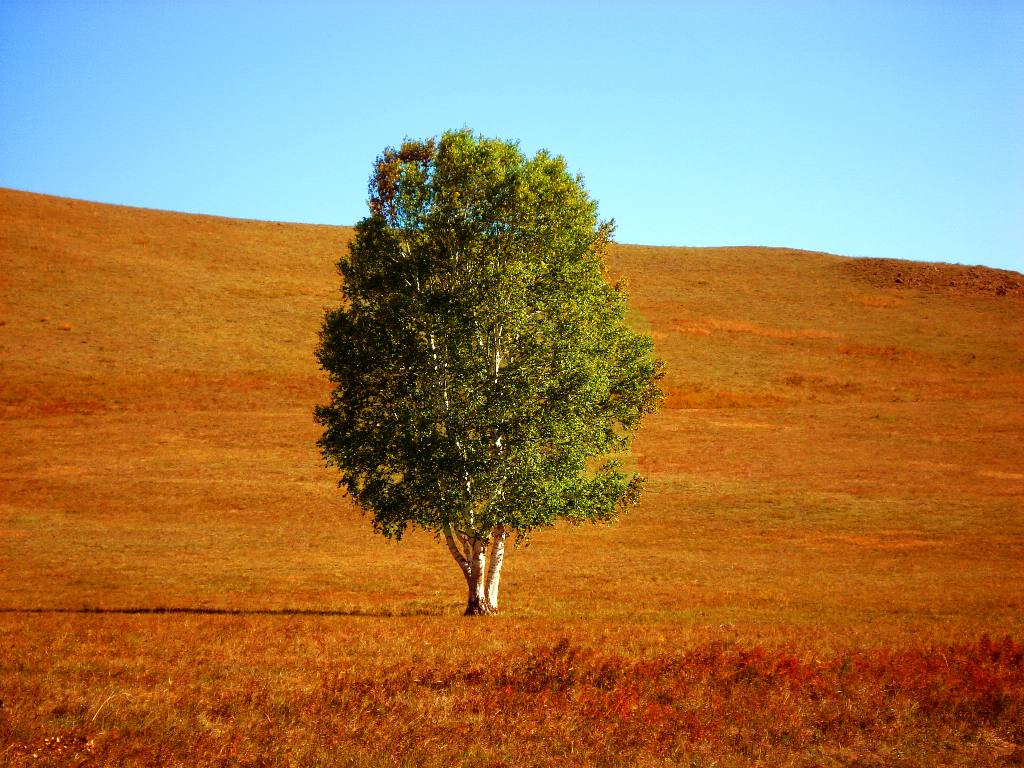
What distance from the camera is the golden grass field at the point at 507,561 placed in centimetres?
1194

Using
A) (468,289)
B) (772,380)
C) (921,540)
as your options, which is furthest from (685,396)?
(468,289)

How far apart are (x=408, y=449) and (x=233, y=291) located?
81361 millimetres

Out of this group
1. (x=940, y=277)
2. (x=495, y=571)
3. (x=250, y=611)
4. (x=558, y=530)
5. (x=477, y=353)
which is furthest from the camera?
(x=940, y=277)

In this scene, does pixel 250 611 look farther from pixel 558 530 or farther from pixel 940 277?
pixel 940 277

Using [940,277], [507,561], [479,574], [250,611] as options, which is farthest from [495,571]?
[940,277]

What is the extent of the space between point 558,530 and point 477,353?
74.8ft

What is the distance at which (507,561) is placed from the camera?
40594 millimetres

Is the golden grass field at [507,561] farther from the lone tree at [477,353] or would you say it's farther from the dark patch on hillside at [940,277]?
the dark patch on hillside at [940,277]

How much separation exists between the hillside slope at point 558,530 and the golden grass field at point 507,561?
1.04 feet

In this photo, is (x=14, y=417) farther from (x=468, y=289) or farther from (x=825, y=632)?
(x=825, y=632)

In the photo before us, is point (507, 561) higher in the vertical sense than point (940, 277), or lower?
lower

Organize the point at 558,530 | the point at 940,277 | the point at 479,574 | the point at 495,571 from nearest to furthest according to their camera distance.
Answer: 1. the point at 479,574
2. the point at 495,571
3. the point at 558,530
4. the point at 940,277

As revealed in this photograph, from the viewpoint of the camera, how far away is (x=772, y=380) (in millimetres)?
84750

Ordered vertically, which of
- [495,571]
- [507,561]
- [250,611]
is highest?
[495,571]
